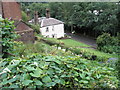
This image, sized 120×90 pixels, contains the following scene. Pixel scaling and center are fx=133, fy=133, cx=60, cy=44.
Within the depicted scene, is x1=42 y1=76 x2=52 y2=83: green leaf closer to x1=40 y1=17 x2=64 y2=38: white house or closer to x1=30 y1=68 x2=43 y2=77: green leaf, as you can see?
x1=30 y1=68 x2=43 y2=77: green leaf

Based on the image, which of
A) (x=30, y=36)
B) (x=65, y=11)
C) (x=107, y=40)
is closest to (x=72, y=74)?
(x=65, y=11)

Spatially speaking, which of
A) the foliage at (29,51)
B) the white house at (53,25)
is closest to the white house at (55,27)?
the white house at (53,25)

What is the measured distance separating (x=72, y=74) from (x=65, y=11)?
6.48 ft

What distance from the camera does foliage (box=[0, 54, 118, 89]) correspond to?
1.97 feet

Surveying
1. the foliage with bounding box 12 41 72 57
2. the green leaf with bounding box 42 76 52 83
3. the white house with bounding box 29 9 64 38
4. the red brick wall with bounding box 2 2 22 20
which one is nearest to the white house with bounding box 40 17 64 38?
the white house with bounding box 29 9 64 38

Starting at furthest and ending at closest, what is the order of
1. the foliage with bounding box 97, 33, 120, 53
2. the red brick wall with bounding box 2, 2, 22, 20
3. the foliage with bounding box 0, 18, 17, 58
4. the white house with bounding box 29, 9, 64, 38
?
the foliage with bounding box 97, 33, 120, 53
the white house with bounding box 29, 9, 64, 38
the red brick wall with bounding box 2, 2, 22, 20
the foliage with bounding box 0, 18, 17, 58

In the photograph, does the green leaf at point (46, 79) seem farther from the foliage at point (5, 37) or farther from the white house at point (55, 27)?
the white house at point (55, 27)

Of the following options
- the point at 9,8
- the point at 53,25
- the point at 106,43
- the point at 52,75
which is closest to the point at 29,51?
the point at 9,8

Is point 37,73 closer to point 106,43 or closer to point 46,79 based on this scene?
point 46,79

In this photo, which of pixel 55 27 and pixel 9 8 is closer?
pixel 9 8

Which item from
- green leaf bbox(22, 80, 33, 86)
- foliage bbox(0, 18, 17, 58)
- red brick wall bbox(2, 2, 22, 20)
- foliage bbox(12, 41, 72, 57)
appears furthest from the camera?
red brick wall bbox(2, 2, 22, 20)

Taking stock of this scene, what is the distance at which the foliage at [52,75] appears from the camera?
600 mm

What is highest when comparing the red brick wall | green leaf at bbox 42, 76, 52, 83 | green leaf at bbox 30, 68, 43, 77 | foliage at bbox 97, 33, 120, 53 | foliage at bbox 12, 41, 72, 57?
the red brick wall

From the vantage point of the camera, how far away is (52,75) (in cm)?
66
